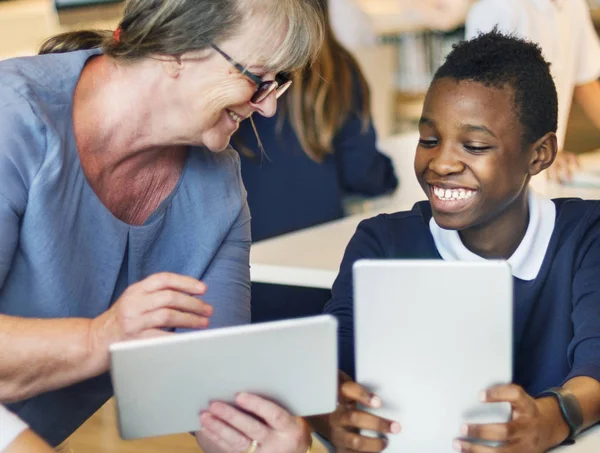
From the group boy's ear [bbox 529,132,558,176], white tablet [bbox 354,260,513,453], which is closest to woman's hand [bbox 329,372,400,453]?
white tablet [bbox 354,260,513,453]

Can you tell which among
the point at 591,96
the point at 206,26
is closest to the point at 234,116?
the point at 206,26

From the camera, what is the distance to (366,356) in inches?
43.6

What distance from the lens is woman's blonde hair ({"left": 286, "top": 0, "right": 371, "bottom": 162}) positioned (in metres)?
2.38

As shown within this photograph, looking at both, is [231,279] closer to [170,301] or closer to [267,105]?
[267,105]

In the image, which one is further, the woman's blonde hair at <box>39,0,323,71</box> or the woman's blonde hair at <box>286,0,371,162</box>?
the woman's blonde hair at <box>286,0,371,162</box>

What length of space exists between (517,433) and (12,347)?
0.65 meters

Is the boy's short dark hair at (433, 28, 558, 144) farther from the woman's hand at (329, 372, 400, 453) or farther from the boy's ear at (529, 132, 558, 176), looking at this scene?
the woman's hand at (329, 372, 400, 453)

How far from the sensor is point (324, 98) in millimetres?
2426

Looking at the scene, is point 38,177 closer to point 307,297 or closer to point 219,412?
point 219,412

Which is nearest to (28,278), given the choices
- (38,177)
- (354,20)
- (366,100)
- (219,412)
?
(38,177)

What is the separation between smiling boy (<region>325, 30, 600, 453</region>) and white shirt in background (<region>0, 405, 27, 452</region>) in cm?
51

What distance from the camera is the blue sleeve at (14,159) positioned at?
1241mm

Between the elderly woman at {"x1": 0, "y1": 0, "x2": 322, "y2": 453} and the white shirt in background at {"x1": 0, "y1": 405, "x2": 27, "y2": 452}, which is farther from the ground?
the elderly woman at {"x1": 0, "y1": 0, "x2": 322, "y2": 453}

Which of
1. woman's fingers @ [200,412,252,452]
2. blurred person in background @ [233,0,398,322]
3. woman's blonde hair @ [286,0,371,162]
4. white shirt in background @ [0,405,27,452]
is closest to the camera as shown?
white shirt in background @ [0,405,27,452]
